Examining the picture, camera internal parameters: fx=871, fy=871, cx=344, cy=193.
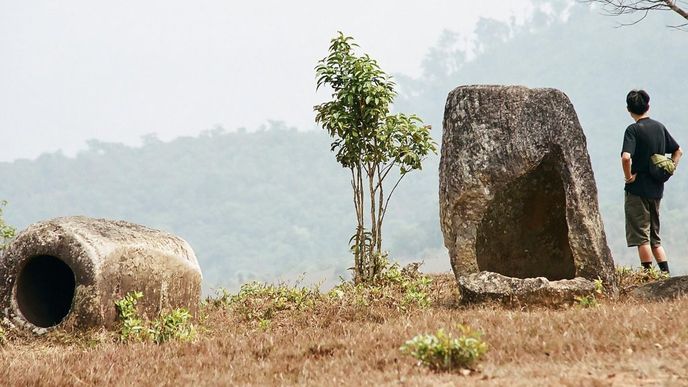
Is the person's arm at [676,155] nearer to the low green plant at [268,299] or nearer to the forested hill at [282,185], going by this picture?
the low green plant at [268,299]

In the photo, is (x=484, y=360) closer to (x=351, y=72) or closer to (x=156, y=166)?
(x=351, y=72)

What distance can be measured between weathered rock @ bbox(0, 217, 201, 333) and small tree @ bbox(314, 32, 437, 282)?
5.08 m

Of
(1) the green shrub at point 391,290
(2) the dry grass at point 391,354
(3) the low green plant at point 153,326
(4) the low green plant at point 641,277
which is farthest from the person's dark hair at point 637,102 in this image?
(3) the low green plant at point 153,326

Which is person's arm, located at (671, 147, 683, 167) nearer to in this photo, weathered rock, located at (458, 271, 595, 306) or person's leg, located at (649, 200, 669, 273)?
person's leg, located at (649, 200, 669, 273)

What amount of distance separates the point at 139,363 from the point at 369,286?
823cm

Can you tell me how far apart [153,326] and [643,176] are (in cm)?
850

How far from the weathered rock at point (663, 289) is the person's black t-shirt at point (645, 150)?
2010 millimetres

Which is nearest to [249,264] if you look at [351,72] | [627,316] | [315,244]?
[315,244]

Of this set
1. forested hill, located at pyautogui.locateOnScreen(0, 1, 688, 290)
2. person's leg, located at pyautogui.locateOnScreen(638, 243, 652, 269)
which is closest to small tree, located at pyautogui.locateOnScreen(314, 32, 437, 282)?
person's leg, located at pyautogui.locateOnScreen(638, 243, 652, 269)

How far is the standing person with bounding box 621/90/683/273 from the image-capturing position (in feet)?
48.1

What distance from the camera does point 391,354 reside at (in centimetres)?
890

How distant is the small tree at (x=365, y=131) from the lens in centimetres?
1850

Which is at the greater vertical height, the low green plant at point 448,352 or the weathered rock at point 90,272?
the weathered rock at point 90,272

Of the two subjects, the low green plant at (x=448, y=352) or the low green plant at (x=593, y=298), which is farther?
the low green plant at (x=593, y=298)
